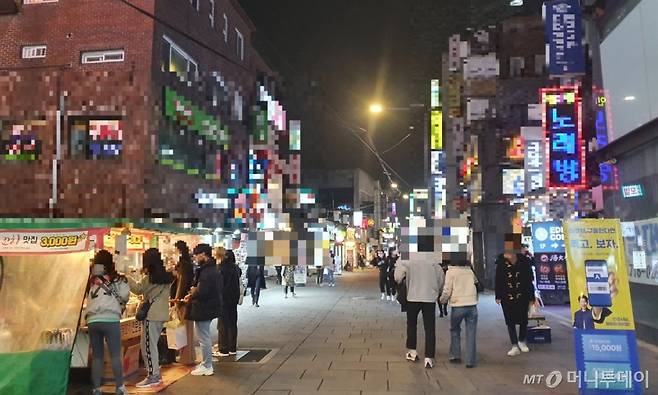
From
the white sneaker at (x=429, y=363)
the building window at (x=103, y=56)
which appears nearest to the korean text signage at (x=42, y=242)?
the white sneaker at (x=429, y=363)

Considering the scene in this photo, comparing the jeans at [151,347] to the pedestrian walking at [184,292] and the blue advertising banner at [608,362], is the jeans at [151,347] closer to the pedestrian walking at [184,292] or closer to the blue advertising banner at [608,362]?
the pedestrian walking at [184,292]

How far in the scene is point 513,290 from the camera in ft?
31.8

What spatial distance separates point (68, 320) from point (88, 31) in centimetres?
1416

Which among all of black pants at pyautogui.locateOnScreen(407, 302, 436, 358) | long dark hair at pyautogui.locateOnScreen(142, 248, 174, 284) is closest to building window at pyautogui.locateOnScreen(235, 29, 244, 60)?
black pants at pyautogui.locateOnScreen(407, 302, 436, 358)

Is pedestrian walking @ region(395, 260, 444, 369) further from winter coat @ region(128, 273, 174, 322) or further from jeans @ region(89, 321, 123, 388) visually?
jeans @ region(89, 321, 123, 388)

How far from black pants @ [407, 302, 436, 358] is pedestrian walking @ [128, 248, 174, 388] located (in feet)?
12.1

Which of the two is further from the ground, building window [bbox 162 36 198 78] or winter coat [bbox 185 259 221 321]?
building window [bbox 162 36 198 78]

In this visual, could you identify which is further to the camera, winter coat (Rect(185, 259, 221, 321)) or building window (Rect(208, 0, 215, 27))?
building window (Rect(208, 0, 215, 27))

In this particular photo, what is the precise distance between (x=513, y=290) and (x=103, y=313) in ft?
21.5

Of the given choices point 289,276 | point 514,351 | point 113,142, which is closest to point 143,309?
point 113,142

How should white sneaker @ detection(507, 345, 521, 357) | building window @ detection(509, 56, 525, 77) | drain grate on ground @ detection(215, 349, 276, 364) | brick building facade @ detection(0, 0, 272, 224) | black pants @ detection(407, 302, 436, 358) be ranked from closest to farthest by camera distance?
black pants @ detection(407, 302, 436, 358), drain grate on ground @ detection(215, 349, 276, 364), white sneaker @ detection(507, 345, 521, 357), brick building facade @ detection(0, 0, 272, 224), building window @ detection(509, 56, 525, 77)

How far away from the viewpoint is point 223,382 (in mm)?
7531

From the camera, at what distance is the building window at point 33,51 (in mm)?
17922

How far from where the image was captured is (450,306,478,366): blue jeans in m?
8.47
